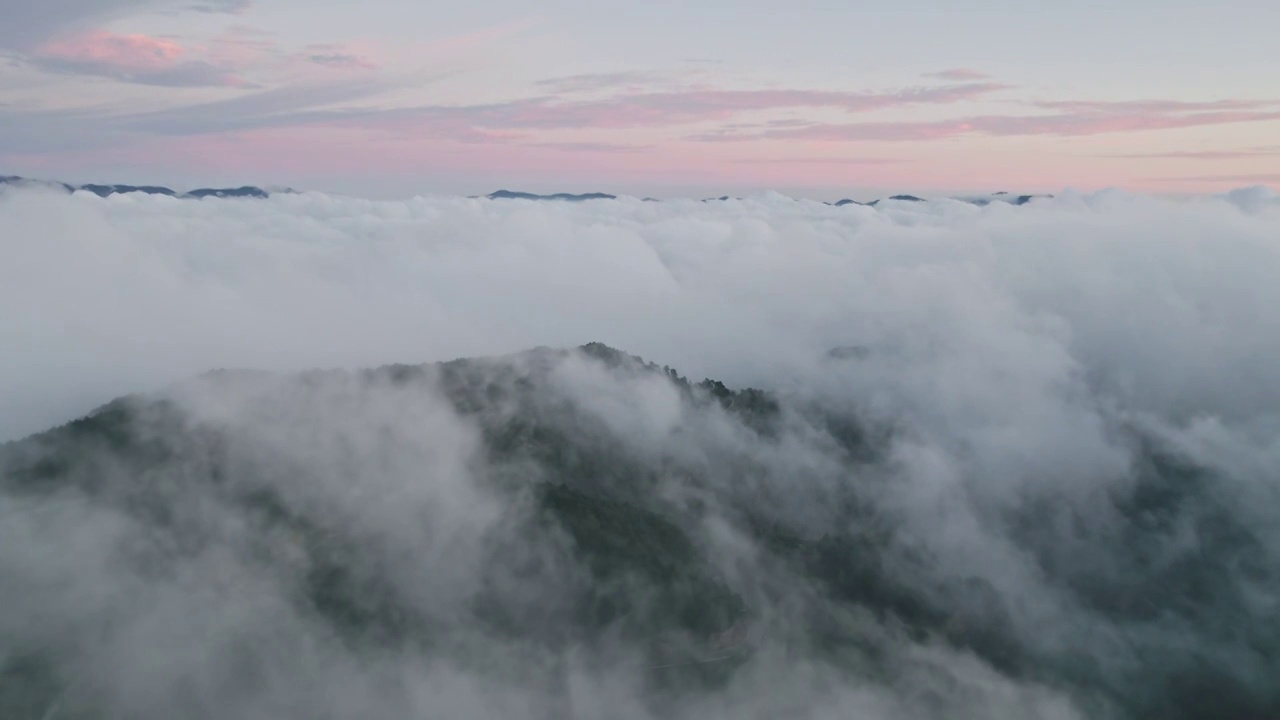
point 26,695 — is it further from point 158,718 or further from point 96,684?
point 158,718

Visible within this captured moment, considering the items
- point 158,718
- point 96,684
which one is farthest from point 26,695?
point 158,718

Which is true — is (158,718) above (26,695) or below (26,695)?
below
